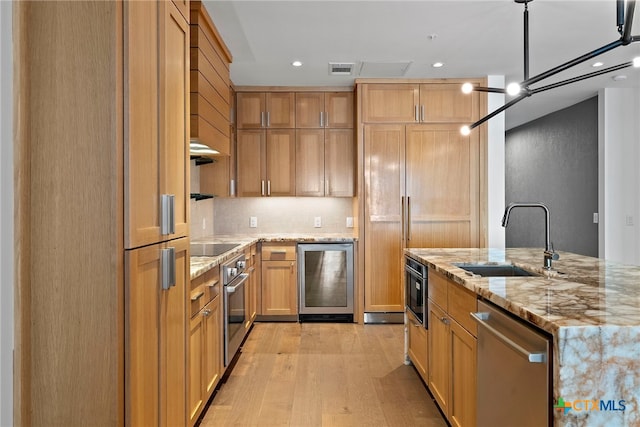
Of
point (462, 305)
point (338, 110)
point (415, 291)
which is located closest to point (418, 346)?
point (415, 291)

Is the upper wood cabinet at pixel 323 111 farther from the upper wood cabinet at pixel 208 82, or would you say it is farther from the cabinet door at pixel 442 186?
the upper wood cabinet at pixel 208 82

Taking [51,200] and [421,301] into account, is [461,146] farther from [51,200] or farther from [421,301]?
[51,200]

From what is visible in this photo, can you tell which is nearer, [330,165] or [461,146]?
[461,146]

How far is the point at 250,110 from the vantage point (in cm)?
448

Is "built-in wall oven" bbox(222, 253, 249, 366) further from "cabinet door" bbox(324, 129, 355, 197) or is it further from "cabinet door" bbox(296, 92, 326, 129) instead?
"cabinet door" bbox(296, 92, 326, 129)

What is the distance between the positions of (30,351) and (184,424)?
86 centimetres

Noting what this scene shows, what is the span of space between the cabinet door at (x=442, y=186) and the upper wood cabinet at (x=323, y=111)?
0.77m

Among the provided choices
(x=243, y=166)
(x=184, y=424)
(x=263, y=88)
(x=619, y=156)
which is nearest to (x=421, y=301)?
(x=184, y=424)

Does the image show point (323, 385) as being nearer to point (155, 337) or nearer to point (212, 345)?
point (212, 345)

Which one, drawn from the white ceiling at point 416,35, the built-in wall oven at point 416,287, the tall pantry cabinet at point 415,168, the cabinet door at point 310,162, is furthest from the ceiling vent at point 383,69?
the built-in wall oven at point 416,287

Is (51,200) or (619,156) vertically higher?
(619,156)

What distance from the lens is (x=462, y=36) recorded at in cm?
317

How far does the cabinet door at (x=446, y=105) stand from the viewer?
13.8 ft

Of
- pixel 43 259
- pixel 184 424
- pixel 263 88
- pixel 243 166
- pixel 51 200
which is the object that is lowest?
pixel 184 424
